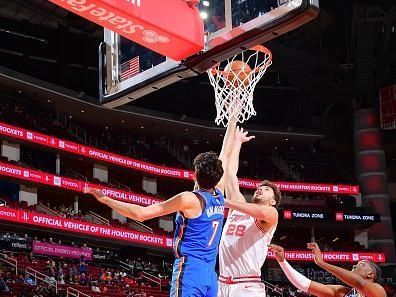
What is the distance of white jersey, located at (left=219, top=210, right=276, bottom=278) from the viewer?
18.3 feet

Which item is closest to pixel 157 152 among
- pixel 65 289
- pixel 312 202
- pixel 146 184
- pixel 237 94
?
pixel 146 184

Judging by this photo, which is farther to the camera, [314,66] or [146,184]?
[314,66]

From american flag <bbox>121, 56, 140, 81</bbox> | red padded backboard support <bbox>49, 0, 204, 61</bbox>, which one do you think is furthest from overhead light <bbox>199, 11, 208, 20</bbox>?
american flag <bbox>121, 56, 140, 81</bbox>

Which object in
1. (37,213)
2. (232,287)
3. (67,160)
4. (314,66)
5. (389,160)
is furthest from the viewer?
(389,160)

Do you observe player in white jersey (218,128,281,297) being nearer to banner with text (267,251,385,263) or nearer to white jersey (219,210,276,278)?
white jersey (219,210,276,278)

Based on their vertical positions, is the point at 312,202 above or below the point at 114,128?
below

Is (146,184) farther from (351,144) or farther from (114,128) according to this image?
(351,144)

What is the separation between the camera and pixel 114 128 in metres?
31.1

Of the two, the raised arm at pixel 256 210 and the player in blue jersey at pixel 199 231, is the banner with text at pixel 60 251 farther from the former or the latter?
the player in blue jersey at pixel 199 231

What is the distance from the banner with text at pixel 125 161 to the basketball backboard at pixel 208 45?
17.7 metres

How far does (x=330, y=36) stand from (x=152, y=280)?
1696cm

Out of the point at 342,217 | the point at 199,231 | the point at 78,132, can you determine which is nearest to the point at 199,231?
the point at 199,231

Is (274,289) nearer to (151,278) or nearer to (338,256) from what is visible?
(338,256)

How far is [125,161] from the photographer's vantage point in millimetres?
27688
